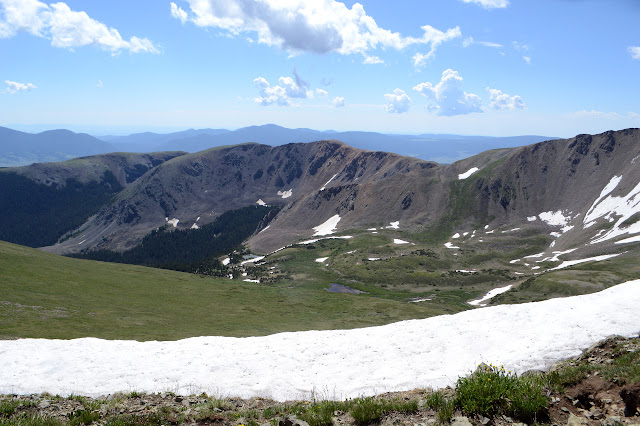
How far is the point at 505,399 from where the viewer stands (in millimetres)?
11219

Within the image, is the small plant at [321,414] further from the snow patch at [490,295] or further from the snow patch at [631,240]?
the snow patch at [631,240]

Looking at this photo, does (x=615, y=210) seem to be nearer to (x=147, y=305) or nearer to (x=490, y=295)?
(x=490, y=295)

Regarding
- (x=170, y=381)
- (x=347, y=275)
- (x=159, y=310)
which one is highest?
(x=170, y=381)

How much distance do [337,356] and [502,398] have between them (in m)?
12.0

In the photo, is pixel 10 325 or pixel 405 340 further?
pixel 10 325

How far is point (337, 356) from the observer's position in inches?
862

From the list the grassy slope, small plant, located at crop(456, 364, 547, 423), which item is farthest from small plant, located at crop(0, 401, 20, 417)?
the grassy slope

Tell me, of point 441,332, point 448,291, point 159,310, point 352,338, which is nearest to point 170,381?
point 352,338

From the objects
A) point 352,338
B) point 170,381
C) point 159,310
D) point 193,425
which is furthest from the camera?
point 159,310

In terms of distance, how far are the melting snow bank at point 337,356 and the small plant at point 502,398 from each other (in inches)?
217

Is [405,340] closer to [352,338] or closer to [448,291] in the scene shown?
[352,338]

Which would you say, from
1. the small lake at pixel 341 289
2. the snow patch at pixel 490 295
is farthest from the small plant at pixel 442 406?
the small lake at pixel 341 289

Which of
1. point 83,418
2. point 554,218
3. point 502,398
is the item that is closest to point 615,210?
point 554,218

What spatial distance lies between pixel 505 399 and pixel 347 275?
129502 mm
